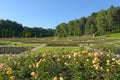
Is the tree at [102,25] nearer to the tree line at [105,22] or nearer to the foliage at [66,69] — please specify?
the tree line at [105,22]

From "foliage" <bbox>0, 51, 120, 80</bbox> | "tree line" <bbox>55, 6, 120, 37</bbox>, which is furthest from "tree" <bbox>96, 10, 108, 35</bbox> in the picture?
"foliage" <bbox>0, 51, 120, 80</bbox>

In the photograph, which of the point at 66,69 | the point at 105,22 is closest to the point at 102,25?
the point at 105,22

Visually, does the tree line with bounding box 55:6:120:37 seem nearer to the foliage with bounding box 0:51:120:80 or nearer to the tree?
the tree

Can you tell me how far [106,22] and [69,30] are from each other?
1209 inches

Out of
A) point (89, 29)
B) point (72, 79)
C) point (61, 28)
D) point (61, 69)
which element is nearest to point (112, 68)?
point (72, 79)

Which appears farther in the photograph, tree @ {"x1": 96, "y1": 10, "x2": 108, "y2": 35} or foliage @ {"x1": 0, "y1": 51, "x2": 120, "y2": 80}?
tree @ {"x1": 96, "y1": 10, "x2": 108, "y2": 35}

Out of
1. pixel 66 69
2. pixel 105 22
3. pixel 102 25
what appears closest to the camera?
pixel 66 69

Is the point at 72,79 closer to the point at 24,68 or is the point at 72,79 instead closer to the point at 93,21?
the point at 24,68

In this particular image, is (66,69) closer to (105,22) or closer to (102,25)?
(102,25)

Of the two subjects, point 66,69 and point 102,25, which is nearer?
point 66,69

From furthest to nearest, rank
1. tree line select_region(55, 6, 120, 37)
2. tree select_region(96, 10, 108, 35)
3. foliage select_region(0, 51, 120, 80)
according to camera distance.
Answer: tree line select_region(55, 6, 120, 37)
tree select_region(96, 10, 108, 35)
foliage select_region(0, 51, 120, 80)

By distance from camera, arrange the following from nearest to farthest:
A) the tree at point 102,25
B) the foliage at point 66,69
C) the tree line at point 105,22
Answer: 1. the foliage at point 66,69
2. the tree at point 102,25
3. the tree line at point 105,22

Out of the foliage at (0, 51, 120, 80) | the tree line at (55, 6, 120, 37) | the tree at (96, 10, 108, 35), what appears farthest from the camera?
the tree line at (55, 6, 120, 37)

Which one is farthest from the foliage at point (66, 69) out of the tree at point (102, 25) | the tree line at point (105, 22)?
the tree at point (102, 25)
